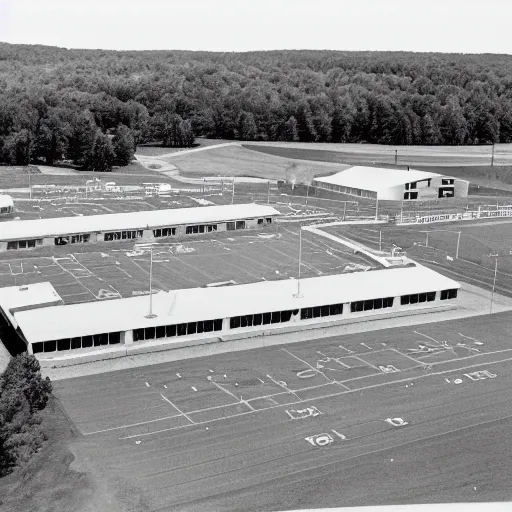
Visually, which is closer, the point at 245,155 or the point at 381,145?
the point at 245,155

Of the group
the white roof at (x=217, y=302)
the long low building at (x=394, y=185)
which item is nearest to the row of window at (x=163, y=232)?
the white roof at (x=217, y=302)

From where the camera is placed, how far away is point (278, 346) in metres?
32.2

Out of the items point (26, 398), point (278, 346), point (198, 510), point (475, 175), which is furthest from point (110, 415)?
point (475, 175)

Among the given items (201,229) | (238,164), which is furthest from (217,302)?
(238,164)

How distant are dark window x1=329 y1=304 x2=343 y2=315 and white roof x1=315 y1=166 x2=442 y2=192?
1432 inches

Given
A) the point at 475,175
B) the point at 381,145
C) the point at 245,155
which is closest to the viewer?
the point at 475,175

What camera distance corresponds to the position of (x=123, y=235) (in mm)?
51531

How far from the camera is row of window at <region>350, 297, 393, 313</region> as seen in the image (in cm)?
3641

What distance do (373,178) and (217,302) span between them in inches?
1698

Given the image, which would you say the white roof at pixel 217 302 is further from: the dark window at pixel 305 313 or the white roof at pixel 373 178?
the white roof at pixel 373 178

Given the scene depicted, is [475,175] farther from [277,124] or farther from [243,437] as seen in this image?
[243,437]

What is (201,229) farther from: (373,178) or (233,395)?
(233,395)

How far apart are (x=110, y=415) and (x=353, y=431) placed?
7780 millimetres

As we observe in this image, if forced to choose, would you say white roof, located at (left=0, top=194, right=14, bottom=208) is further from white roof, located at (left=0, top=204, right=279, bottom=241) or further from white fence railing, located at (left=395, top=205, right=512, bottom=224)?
white fence railing, located at (left=395, top=205, right=512, bottom=224)
